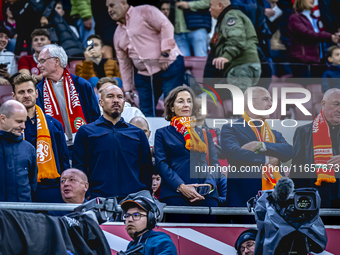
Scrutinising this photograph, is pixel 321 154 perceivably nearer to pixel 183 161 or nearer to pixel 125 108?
pixel 183 161

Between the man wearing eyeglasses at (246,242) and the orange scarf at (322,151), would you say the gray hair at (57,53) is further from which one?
the orange scarf at (322,151)

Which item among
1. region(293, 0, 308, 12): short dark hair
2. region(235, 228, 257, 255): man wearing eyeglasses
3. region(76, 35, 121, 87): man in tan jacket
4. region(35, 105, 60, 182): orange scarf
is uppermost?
region(293, 0, 308, 12): short dark hair

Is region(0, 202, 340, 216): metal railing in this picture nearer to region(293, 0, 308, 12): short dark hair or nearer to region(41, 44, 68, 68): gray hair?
region(41, 44, 68, 68): gray hair

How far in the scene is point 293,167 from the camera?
5637mm

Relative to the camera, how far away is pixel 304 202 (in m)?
4.86

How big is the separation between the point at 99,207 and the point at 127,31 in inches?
151

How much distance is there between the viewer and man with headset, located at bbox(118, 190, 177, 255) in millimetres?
4684

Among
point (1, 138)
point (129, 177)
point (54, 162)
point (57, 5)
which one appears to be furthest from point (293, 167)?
point (57, 5)

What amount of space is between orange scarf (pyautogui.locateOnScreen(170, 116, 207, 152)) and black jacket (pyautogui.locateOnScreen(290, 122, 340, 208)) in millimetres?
1006

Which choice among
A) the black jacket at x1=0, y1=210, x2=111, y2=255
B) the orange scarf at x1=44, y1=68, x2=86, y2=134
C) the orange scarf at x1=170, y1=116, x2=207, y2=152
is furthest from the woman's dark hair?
the black jacket at x1=0, y1=210, x2=111, y2=255

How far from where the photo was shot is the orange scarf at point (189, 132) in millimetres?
5359

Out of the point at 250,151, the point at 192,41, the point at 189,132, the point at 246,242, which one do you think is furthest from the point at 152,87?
the point at 246,242

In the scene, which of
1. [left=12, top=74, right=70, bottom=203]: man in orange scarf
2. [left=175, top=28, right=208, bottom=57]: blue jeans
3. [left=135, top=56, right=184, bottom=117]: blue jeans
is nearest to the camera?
[left=12, top=74, right=70, bottom=203]: man in orange scarf

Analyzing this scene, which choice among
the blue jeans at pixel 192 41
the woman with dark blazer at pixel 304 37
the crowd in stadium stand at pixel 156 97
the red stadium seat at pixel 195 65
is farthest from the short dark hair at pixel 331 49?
the red stadium seat at pixel 195 65
